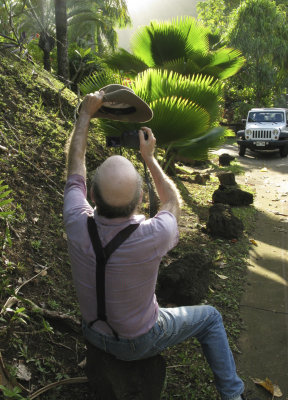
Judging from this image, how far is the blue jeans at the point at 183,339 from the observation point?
1760 millimetres

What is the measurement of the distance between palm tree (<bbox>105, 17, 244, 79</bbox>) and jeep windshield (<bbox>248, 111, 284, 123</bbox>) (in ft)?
24.0

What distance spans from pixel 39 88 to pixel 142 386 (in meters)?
4.21

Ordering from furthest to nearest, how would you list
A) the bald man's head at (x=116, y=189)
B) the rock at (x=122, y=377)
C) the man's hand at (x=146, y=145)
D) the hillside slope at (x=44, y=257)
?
the hillside slope at (x=44, y=257) → the man's hand at (x=146, y=145) → the rock at (x=122, y=377) → the bald man's head at (x=116, y=189)

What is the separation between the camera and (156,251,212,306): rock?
321 centimetres

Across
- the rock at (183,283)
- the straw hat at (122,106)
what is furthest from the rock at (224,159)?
the straw hat at (122,106)

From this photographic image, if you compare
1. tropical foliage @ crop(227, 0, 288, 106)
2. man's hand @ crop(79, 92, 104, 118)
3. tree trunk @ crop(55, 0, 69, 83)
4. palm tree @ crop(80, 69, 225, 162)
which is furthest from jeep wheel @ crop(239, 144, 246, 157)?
man's hand @ crop(79, 92, 104, 118)

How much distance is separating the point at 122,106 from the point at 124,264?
975 mm

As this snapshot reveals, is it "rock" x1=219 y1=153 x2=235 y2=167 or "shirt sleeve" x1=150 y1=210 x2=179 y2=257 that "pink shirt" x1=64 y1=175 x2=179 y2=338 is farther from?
"rock" x1=219 y1=153 x2=235 y2=167

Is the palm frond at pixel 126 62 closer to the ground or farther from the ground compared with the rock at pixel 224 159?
farther from the ground

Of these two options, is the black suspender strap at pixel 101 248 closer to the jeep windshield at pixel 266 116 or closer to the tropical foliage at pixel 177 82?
the tropical foliage at pixel 177 82

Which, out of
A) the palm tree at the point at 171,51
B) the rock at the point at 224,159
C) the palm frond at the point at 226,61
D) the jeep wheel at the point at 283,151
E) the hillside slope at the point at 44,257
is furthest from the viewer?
the jeep wheel at the point at 283,151

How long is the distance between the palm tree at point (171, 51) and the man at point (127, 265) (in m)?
5.53

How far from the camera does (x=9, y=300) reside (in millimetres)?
2145

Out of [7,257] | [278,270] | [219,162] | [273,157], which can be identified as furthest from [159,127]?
[273,157]
